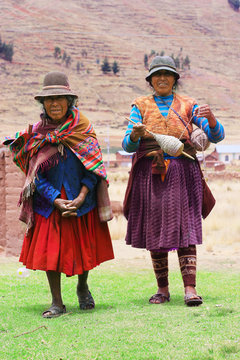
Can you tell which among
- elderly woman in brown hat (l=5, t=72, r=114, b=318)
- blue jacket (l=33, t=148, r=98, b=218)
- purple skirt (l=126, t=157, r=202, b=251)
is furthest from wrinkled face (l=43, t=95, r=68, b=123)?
purple skirt (l=126, t=157, r=202, b=251)

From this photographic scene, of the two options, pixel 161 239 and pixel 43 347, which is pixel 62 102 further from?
pixel 43 347

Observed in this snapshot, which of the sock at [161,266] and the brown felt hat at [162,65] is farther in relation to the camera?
the sock at [161,266]

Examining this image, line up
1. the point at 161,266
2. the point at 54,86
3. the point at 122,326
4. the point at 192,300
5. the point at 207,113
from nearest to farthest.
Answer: the point at 122,326 → the point at 54,86 → the point at 192,300 → the point at 207,113 → the point at 161,266

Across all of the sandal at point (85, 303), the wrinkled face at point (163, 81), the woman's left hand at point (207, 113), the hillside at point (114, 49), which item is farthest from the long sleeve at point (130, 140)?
the hillside at point (114, 49)

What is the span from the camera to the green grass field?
397cm

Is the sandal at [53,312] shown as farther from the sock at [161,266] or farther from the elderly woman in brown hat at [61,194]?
the sock at [161,266]

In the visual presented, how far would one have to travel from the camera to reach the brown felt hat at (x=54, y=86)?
5.18 m

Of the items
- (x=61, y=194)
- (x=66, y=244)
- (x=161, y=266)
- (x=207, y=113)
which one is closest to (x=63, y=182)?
(x=61, y=194)

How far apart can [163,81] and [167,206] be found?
3.98 ft

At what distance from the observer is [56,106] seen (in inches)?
207

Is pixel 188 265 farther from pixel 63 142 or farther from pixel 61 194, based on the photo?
pixel 63 142

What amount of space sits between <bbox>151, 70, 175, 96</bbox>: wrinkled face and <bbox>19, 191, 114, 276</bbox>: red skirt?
1383mm

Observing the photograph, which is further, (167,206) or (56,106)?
(167,206)

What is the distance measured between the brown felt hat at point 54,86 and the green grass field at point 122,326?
6.32 feet
